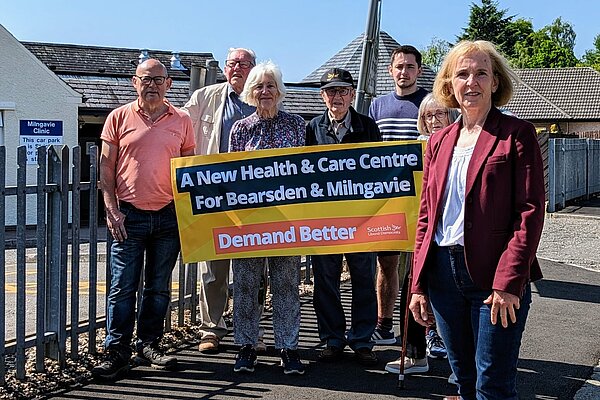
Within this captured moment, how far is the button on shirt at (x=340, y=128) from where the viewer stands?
6660 mm

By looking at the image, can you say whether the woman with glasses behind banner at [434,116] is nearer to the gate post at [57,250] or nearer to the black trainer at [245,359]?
the black trainer at [245,359]

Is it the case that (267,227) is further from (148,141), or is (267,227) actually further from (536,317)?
(536,317)

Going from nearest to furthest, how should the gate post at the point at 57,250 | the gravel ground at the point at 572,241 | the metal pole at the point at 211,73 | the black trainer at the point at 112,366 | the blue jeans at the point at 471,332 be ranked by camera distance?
the blue jeans at the point at 471,332 < the black trainer at the point at 112,366 < the gate post at the point at 57,250 < the metal pole at the point at 211,73 < the gravel ground at the point at 572,241

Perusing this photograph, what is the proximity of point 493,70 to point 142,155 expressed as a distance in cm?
307

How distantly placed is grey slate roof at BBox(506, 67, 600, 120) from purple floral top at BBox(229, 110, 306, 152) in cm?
4532

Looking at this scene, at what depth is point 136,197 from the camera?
6199 millimetres

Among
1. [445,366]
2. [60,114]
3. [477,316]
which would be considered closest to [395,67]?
[445,366]

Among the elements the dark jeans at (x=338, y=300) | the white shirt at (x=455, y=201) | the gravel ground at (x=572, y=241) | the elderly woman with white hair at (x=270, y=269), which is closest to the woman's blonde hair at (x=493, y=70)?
the white shirt at (x=455, y=201)

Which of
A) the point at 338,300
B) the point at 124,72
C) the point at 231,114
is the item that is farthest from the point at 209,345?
the point at 124,72

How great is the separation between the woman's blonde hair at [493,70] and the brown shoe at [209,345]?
→ 3.57 metres

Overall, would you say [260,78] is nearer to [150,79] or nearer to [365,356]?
[150,79]

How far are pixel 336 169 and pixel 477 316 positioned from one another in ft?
9.32

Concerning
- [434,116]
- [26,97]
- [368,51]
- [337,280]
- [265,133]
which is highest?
[26,97]

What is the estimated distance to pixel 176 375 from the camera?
628 cm
